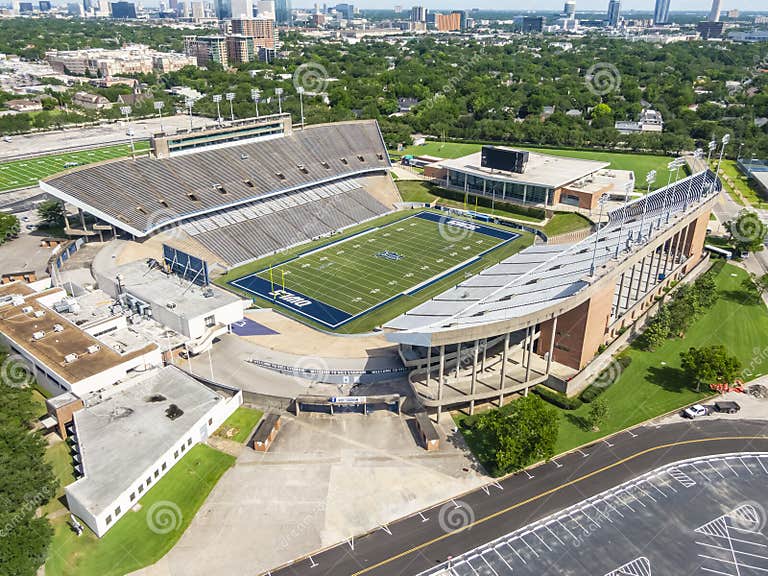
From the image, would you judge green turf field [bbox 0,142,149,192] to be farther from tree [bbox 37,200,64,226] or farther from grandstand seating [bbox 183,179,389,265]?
grandstand seating [bbox 183,179,389,265]

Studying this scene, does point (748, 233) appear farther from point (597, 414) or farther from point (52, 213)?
point (52, 213)

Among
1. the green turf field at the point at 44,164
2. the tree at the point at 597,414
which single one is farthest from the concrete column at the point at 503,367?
the green turf field at the point at 44,164

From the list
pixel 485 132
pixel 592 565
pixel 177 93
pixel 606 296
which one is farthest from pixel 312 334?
pixel 177 93

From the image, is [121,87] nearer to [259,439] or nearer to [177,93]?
[177,93]

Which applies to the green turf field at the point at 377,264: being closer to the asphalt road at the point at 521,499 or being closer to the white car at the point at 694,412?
the asphalt road at the point at 521,499

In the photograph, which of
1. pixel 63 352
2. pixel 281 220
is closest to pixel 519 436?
pixel 63 352

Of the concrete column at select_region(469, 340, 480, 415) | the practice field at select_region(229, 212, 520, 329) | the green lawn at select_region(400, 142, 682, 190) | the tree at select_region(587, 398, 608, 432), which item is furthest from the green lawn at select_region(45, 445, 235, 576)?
the green lawn at select_region(400, 142, 682, 190)
